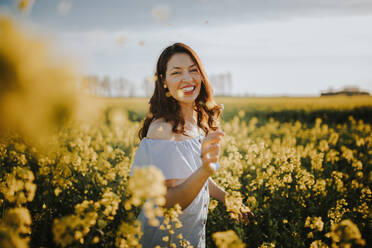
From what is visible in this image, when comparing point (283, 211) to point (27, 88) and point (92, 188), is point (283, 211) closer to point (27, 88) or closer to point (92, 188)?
point (92, 188)

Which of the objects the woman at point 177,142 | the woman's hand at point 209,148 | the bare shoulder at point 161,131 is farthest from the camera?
the bare shoulder at point 161,131

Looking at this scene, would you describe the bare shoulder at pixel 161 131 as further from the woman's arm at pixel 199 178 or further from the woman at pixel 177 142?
the woman's arm at pixel 199 178

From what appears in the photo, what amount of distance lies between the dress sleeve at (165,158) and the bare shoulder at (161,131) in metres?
0.05

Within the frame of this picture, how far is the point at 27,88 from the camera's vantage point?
2.41 feet

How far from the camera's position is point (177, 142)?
1684 mm

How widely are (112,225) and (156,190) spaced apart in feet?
6.88

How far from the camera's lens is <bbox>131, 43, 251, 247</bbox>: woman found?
1.53 metres

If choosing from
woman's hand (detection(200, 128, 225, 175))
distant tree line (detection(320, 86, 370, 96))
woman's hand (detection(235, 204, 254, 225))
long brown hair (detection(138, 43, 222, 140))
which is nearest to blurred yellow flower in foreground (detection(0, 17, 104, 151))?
woman's hand (detection(200, 128, 225, 175))

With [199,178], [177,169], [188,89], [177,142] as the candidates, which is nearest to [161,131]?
[177,142]

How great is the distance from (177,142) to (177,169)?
0.74 ft

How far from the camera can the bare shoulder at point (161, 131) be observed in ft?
5.41

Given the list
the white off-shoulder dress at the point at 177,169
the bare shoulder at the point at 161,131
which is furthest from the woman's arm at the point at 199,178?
the bare shoulder at the point at 161,131

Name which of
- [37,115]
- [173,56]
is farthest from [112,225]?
[37,115]

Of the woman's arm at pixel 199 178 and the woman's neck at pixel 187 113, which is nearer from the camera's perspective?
→ the woman's arm at pixel 199 178
